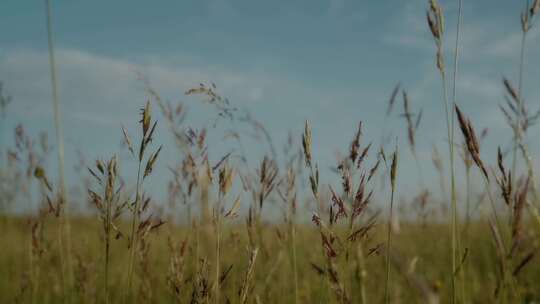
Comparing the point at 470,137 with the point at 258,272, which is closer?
the point at 470,137

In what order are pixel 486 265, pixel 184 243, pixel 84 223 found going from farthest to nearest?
1. pixel 84 223
2. pixel 486 265
3. pixel 184 243

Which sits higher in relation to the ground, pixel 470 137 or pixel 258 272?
pixel 470 137

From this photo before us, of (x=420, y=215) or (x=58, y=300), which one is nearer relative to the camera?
(x=420, y=215)

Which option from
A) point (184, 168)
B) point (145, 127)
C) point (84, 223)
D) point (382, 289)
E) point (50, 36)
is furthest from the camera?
point (84, 223)

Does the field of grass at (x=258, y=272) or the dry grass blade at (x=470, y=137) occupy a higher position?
the dry grass blade at (x=470, y=137)

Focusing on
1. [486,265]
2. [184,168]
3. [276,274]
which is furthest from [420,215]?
[486,265]

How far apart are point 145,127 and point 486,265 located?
560 cm

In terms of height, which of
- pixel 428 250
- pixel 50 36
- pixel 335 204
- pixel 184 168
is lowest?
pixel 428 250

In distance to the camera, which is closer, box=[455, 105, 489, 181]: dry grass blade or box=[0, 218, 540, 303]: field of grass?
box=[455, 105, 489, 181]: dry grass blade

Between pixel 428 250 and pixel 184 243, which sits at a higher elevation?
pixel 184 243

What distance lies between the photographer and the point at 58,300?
3715 millimetres

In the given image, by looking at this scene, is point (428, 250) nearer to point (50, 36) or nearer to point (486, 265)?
point (486, 265)

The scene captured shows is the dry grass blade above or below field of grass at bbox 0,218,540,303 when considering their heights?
above

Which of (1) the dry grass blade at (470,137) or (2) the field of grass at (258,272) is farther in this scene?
(2) the field of grass at (258,272)
